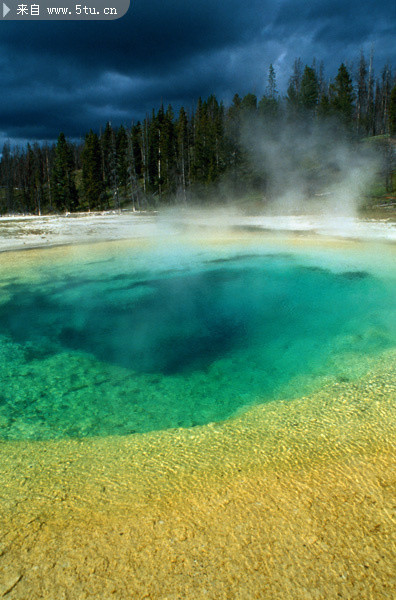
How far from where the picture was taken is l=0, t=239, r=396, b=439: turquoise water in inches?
160

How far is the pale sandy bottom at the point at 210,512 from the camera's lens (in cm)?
193

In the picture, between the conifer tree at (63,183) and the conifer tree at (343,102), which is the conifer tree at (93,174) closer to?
the conifer tree at (63,183)

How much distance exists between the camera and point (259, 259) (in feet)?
38.9

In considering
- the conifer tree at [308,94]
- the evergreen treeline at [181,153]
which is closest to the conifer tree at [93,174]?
the evergreen treeline at [181,153]

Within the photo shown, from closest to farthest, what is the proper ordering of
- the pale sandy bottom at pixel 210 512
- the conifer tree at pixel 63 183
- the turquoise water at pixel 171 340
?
the pale sandy bottom at pixel 210 512, the turquoise water at pixel 171 340, the conifer tree at pixel 63 183

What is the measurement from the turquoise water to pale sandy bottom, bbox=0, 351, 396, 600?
562mm

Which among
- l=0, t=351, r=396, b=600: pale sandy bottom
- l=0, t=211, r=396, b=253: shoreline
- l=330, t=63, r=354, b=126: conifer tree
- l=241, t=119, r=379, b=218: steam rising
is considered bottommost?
l=0, t=351, r=396, b=600: pale sandy bottom

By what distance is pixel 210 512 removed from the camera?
237 centimetres

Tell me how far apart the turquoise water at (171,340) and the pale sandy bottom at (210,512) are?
0.56 metres

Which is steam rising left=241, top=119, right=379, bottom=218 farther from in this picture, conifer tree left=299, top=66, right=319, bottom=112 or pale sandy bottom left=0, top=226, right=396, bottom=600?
pale sandy bottom left=0, top=226, right=396, bottom=600

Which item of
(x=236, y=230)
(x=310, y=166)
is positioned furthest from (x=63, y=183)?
(x=236, y=230)

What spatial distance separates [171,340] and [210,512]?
3.76 m

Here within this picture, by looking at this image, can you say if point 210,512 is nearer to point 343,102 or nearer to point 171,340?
point 171,340

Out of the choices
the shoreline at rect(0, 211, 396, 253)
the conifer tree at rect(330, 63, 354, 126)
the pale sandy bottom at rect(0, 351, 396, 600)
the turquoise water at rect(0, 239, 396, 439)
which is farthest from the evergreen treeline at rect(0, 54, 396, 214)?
the pale sandy bottom at rect(0, 351, 396, 600)
